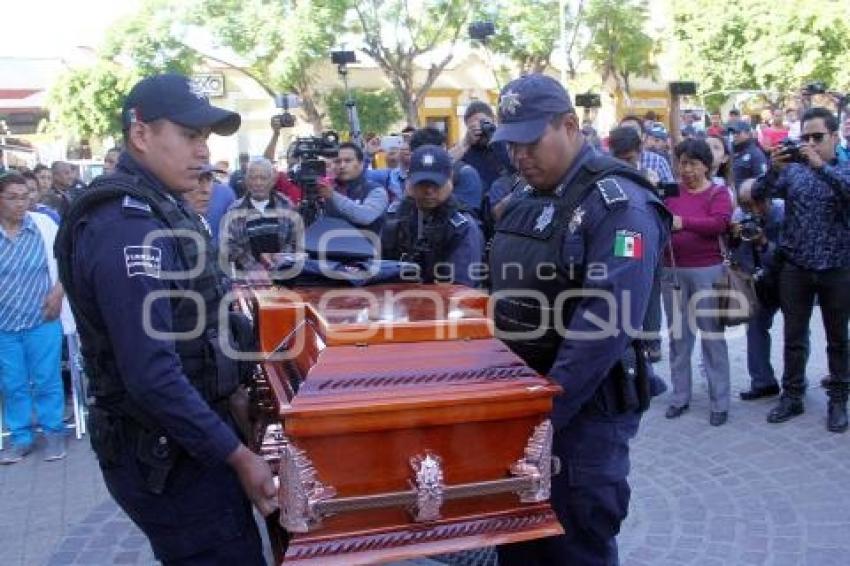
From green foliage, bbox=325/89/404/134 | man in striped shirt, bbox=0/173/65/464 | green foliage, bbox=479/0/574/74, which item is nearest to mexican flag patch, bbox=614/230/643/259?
man in striped shirt, bbox=0/173/65/464

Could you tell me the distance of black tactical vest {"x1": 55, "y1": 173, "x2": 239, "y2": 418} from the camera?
6.08 feet

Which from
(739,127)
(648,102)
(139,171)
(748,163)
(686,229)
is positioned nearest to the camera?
(139,171)

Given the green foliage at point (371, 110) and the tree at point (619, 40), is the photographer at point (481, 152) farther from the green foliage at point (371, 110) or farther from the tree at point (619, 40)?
the tree at point (619, 40)

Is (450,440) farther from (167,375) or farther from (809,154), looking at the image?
(809,154)

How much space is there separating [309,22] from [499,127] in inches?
750

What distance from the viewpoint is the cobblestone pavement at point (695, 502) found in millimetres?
3367

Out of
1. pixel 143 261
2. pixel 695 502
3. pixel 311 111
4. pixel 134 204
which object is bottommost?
pixel 695 502

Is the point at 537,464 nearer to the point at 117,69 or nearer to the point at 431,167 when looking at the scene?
the point at 431,167

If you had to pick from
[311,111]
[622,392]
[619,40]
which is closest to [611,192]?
[622,392]

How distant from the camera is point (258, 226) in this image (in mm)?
3295

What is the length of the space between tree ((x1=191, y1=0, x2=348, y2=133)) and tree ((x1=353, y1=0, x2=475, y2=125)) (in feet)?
3.95

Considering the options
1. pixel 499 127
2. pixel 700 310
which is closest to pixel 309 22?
pixel 700 310

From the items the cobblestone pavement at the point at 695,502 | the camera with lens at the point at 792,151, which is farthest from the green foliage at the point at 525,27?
the cobblestone pavement at the point at 695,502

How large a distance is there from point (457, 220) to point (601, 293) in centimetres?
155
